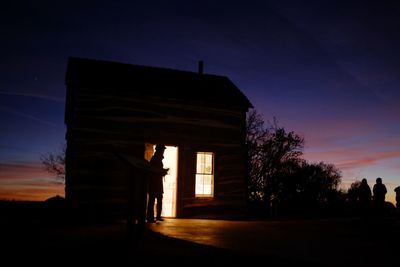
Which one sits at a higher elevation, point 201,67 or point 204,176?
point 201,67

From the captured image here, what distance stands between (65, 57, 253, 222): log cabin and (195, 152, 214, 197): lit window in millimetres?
35

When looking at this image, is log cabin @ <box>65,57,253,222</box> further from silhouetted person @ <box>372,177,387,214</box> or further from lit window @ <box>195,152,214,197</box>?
silhouetted person @ <box>372,177,387,214</box>

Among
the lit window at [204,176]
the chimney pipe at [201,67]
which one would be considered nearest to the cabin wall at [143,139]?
the lit window at [204,176]

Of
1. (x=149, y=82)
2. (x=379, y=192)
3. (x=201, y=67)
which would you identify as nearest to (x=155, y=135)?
(x=149, y=82)

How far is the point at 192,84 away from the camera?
624 inches

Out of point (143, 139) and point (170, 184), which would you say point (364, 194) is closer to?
point (170, 184)

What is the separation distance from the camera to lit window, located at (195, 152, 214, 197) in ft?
47.9

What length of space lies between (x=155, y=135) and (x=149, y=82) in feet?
6.59

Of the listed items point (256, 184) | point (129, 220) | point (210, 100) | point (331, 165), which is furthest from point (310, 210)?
point (331, 165)

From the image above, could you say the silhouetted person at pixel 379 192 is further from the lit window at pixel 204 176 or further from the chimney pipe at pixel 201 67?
the chimney pipe at pixel 201 67

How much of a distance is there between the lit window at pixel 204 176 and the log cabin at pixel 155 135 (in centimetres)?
3

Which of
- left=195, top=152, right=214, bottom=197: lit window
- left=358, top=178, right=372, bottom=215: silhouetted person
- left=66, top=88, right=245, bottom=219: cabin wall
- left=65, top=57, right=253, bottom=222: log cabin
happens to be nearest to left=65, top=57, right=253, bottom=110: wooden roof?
left=65, top=57, right=253, bottom=222: log cabin

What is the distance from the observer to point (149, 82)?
48.6 ft

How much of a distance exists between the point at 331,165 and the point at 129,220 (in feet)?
163
